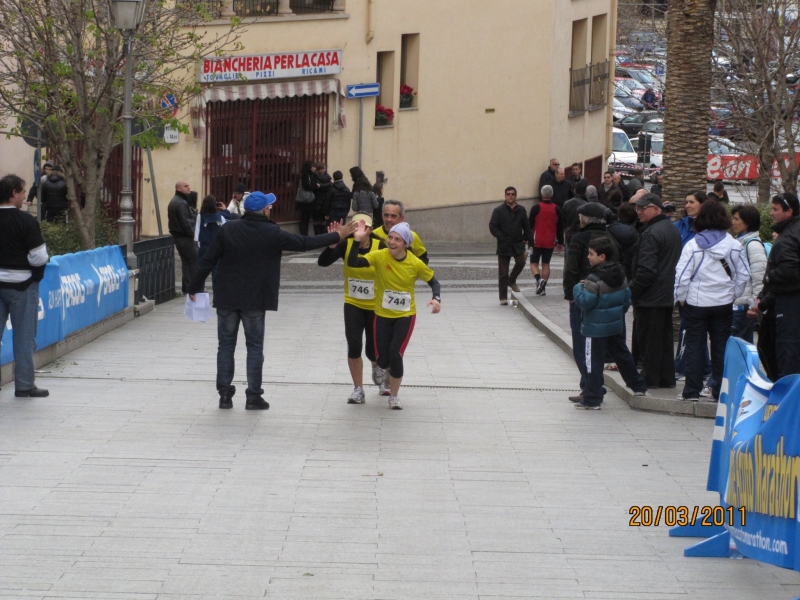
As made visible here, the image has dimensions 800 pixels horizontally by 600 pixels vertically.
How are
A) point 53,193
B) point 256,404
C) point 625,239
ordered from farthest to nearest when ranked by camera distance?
point 53,193, point 625,239, point 256,404

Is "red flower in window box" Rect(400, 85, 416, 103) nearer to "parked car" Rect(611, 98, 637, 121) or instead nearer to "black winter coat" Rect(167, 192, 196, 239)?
"black winter coat" Rect(167, 192, 196, 239)

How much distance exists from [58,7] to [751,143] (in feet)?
45.4

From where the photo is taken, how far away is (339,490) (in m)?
7.35

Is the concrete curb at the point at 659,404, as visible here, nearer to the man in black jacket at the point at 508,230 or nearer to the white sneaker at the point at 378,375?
the white sneaker at the point at 378,375

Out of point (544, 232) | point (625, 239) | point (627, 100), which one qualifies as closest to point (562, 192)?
point (544, 232)

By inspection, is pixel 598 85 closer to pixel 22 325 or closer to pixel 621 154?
pixel 621 154

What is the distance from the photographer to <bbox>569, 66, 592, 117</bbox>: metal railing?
108 feet

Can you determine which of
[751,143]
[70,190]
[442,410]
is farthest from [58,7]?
[751,143]

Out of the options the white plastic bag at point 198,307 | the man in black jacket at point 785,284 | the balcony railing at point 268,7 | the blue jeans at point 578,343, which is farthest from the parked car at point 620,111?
the white plastic bag at point 198,307

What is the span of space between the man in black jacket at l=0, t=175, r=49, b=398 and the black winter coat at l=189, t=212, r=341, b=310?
134 cm

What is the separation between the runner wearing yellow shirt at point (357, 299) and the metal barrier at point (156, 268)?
22.3ft

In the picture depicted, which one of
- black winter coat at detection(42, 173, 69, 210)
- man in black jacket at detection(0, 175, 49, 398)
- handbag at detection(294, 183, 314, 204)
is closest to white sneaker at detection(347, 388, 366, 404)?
man in black jacket at detection(0, 175, 49, 398)

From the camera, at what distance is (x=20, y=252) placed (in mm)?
9484
